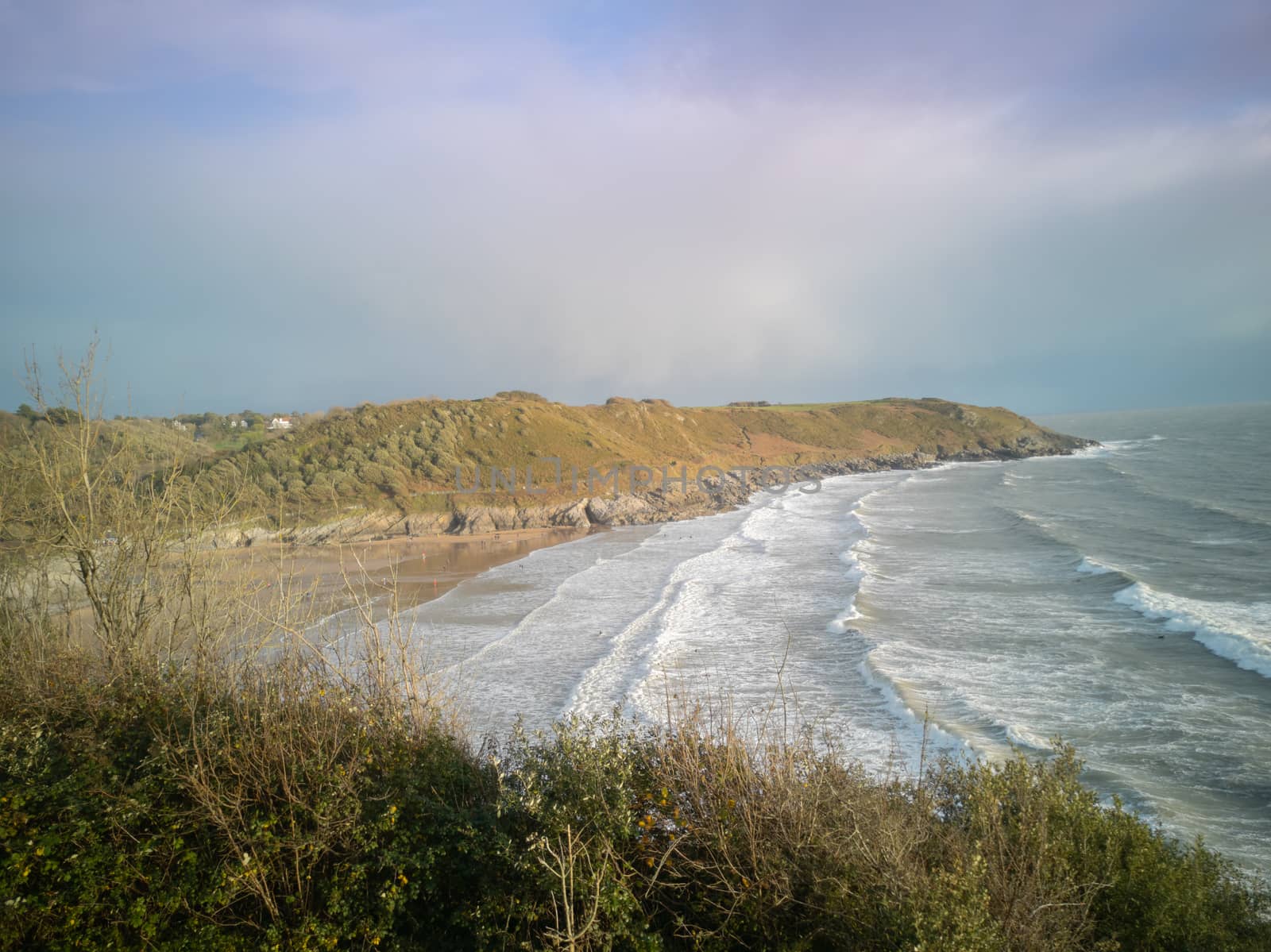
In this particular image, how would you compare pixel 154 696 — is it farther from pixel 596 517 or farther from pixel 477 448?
pixel 477 448

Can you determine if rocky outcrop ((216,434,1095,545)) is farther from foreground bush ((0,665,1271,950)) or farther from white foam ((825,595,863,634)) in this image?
foreground bush ((0,665,1271,950))

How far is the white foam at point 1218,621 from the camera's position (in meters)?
15.3

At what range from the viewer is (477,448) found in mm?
54094

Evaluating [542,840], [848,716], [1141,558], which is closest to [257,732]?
[542,840]

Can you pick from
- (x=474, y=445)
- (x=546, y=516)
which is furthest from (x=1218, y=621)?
(x=474, y=445)

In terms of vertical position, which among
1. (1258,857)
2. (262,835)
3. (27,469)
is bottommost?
(1258,857)

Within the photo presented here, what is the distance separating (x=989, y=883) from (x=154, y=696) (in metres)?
7.20

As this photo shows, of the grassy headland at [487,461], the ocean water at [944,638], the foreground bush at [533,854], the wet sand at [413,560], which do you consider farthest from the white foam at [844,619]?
the grassy headland at [487,461]

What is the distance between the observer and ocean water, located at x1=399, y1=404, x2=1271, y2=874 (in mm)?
11398

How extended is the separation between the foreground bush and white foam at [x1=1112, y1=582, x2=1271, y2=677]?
12.3 meters

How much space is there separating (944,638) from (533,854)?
14918mm

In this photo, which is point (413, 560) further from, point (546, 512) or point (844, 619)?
point (844, 619)

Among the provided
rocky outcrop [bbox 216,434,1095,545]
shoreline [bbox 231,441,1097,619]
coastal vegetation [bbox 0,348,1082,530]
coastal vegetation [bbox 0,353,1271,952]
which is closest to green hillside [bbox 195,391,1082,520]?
coastal vegetation [bbox 0,348,1082,530]

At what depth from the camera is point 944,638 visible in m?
17.3
